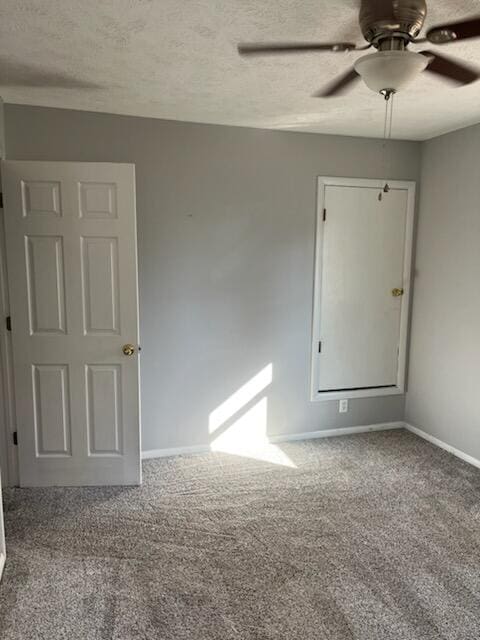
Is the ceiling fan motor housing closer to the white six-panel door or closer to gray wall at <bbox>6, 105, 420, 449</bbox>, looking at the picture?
the white six-panel door

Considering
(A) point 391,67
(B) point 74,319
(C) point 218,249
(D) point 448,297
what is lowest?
(B) point 74,319

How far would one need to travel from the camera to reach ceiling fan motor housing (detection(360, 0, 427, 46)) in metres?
1.49

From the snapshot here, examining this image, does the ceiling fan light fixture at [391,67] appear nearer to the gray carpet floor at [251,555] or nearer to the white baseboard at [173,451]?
the gray carpet floor at [251,555]

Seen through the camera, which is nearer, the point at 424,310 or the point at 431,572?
the point at 431,572

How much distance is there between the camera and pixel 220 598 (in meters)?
2.03

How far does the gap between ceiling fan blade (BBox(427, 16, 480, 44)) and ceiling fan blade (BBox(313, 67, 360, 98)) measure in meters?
0.47

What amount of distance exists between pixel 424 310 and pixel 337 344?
2.62ft

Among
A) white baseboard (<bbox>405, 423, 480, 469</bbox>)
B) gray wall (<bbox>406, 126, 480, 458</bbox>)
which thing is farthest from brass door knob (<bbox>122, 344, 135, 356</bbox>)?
white baseboard (<bbox>405, 423, 480, 469</bbox>)

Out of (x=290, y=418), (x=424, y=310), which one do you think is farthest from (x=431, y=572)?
(x=424, y=310)

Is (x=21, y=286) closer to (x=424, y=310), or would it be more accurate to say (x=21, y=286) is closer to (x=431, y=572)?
(x=431, y=572)

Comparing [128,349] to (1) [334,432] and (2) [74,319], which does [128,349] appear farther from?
(1) [334,432]

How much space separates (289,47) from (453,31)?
577mm

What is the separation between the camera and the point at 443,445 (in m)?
3.66

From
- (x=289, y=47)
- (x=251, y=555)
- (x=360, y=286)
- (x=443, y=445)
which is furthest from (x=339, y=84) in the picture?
(x=443, y=445)
